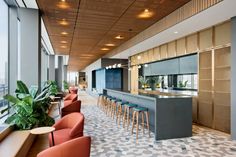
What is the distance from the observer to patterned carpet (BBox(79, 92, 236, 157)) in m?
3.64

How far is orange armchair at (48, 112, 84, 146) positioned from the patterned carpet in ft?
2.10

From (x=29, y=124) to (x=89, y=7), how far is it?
117 inches

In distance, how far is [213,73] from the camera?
18.1ft

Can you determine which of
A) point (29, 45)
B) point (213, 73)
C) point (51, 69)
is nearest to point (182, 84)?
point (213, 73)

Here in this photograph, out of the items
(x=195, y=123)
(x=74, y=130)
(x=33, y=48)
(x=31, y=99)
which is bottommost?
(x=195, y=123)

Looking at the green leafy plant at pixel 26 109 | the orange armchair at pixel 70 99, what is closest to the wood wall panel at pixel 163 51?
the orange armchair at pixel 70 99

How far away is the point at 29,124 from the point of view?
3402 mm

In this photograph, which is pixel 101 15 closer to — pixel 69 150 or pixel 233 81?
pixel 233 81

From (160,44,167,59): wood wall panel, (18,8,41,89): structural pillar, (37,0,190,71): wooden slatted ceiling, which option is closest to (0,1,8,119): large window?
(18,8,41,89): structural pillar

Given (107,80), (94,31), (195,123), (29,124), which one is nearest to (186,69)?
(195,123)

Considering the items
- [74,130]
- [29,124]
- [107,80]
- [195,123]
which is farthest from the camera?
[107,80]

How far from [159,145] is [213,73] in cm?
283

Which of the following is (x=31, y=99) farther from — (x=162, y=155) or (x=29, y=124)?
(x=162, y=155)

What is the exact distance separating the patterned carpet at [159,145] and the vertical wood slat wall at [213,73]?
1.63ft
